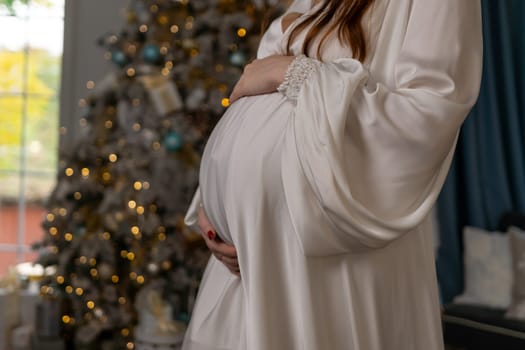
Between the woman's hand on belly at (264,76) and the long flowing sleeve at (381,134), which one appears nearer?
the long flowing sleeve at (381,134)

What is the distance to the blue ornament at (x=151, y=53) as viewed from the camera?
3947mm

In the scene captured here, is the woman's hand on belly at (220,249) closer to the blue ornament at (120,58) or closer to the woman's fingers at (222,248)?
the woman's fingers at (222,248)

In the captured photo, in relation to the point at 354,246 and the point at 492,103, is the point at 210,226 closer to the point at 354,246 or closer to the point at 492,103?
the point at 354,246

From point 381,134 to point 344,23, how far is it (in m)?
0.24

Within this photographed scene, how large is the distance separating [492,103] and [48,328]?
2656mm

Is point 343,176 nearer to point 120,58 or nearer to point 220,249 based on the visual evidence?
point 220,249

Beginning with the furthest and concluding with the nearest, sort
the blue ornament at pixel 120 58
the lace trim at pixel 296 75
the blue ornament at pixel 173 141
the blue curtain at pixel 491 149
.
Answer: the blue curtain at pixel 491 149
the blue ornament at pixel 120 58
the blue ornament at pixel 173 141
the lace trim at pixel 296 75

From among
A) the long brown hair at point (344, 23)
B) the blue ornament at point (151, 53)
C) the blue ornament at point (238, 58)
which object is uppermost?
the blue ornament at point (151, 53)

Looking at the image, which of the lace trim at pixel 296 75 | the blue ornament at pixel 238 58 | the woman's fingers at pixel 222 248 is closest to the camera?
the lace trim at pixel 296 75

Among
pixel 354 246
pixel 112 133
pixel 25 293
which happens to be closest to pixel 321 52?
pixel 354 246

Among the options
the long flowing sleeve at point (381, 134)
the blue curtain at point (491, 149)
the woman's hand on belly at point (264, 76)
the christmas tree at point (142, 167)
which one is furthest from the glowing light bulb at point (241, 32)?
the long flowing sleeve at point (381, 134)

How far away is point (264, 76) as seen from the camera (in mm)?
1596

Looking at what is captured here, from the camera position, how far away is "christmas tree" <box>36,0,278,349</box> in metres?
3.81

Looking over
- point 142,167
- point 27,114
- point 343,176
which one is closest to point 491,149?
point 142,167
